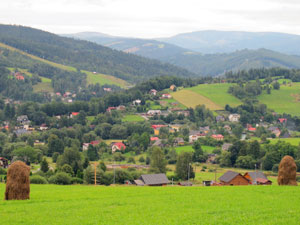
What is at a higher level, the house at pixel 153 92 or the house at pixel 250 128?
the house at pixel 153 92

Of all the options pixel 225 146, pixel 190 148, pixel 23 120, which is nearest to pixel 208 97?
pixel 190 148

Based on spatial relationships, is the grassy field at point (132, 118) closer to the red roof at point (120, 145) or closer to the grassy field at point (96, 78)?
the red roof at point (120, 145)

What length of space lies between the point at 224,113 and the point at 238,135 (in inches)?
879

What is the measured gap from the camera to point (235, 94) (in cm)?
11806

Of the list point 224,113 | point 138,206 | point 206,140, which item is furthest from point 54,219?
point 224,113

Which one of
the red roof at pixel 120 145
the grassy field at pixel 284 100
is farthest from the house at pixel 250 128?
the red roof at pixel 120 145

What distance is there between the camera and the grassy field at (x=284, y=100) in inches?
4277

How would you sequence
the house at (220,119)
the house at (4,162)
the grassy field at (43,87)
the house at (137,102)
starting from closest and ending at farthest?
the house at (4,162) < the house at (220,119) < the house at (137,102) < the grassy field at (43,87)

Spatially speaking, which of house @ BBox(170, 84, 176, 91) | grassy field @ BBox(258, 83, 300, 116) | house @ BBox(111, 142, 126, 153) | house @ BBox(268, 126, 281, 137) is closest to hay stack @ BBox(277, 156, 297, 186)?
house @ BBox(111, 142, 126, 153)

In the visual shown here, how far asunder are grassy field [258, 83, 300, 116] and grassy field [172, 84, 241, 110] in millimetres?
8905

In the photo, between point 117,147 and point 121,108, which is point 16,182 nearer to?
point 117,147

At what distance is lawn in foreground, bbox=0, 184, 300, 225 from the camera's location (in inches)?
629

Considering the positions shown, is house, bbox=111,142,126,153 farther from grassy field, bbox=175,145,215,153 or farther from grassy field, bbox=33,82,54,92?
grassy field, bbox=33,82,54,92

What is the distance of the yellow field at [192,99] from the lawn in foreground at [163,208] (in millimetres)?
87329
